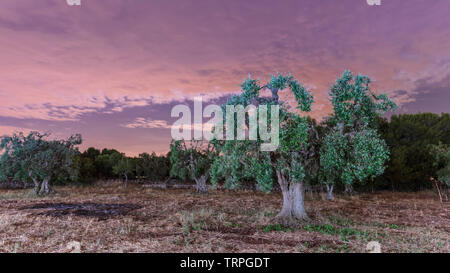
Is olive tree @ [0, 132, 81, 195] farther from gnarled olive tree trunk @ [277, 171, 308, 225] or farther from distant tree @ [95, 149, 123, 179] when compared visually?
gnarled olive tree trunk @ [277, 171, 308, 225]

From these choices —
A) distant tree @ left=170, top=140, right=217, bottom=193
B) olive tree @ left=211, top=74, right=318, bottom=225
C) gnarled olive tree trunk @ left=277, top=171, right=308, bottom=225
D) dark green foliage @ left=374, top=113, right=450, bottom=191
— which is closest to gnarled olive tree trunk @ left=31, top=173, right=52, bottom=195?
distant tree @ left=170, top=140, right=217, bottom=193

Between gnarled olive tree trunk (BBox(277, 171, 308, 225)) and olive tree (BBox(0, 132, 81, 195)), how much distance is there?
1251 inches

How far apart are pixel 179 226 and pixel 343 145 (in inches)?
403

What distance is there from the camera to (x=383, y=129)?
4675 cm

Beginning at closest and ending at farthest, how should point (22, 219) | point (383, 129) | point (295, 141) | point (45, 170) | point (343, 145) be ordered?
point (295, 141) → point (343, 145) → point (22, 219) → point (45, 170) → point (383, 129)

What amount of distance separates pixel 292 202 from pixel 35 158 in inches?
1333

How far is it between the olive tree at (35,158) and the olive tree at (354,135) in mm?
35077

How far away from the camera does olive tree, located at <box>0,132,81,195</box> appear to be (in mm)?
34375

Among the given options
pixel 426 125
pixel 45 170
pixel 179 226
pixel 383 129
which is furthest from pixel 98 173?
pixel 426 125

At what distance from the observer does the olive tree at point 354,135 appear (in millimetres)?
14352

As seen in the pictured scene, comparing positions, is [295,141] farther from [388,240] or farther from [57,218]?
[57,218]

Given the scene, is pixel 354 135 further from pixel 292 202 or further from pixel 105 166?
pixel 105 166

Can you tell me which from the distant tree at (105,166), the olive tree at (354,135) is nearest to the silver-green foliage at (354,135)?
the olive tree at (354,135)

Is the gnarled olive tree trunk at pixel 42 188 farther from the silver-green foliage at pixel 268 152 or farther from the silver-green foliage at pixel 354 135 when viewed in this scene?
the silver-green foliage at pixel 354 135
